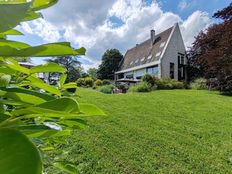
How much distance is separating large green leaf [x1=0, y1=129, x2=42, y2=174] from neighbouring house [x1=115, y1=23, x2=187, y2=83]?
863 inches

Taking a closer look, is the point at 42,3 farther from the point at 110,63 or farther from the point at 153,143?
the point at 110,63

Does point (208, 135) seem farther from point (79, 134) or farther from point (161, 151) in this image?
point (79, 134)

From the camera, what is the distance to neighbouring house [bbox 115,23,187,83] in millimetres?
23562

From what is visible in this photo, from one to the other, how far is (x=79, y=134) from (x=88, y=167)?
4.87ft

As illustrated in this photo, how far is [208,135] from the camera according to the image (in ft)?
18.8

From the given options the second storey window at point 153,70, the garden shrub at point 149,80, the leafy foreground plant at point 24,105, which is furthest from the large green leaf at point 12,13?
the second storey window at point 153,70

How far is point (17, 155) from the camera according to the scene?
8.3 inches

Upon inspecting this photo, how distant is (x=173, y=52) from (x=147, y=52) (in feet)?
10.3

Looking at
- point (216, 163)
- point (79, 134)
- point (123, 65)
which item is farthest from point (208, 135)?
point (123, 65)

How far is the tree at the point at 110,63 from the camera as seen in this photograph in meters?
35.9

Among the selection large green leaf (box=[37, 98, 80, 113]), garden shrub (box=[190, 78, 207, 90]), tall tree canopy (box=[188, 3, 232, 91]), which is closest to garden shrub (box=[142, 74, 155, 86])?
tall tree canopy (box=[188, 3, 232, 91])

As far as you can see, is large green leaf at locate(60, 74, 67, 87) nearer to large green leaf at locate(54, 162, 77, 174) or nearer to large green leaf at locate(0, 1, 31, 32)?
large green leaf at locate(54, 162, 77, 174)

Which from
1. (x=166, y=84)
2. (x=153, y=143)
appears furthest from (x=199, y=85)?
(x=153, y=143)

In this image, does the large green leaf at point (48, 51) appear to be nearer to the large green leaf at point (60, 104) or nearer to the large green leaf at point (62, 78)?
the large green leaf at point (60, 104)
